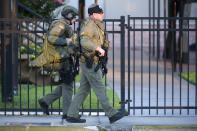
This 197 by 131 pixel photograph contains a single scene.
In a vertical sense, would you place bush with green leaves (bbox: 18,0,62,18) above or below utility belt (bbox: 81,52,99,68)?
above

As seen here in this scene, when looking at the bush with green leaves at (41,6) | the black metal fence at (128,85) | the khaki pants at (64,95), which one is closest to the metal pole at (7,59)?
the black metal fence at (128,85)

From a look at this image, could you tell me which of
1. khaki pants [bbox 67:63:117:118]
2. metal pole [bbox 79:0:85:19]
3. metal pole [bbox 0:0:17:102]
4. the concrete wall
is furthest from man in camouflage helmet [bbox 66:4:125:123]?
the concrete wall

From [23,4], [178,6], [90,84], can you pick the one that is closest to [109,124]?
[90,84]

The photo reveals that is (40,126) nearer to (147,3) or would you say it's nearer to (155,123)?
(155,123)

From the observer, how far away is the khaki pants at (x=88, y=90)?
9.42 metres

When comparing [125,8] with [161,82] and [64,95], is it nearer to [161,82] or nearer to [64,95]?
[161,82]

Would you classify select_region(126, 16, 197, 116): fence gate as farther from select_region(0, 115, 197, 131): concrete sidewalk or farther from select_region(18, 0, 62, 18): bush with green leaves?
select_region(18, 0, 62, 18): bush with green leaves

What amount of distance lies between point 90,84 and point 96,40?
68cm

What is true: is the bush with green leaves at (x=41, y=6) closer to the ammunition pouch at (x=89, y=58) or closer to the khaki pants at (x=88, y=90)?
the khaki pants at (x=88, y=90)

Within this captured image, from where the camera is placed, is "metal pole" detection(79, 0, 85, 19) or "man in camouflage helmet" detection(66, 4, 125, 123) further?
"metal pole" detection(79, 0, 85, 19)

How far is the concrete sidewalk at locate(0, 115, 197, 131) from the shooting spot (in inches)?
372

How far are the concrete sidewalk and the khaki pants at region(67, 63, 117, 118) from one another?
0.24 meters

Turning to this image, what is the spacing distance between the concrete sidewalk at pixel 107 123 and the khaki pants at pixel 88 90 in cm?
24

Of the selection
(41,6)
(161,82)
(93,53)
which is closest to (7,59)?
(93,53)
